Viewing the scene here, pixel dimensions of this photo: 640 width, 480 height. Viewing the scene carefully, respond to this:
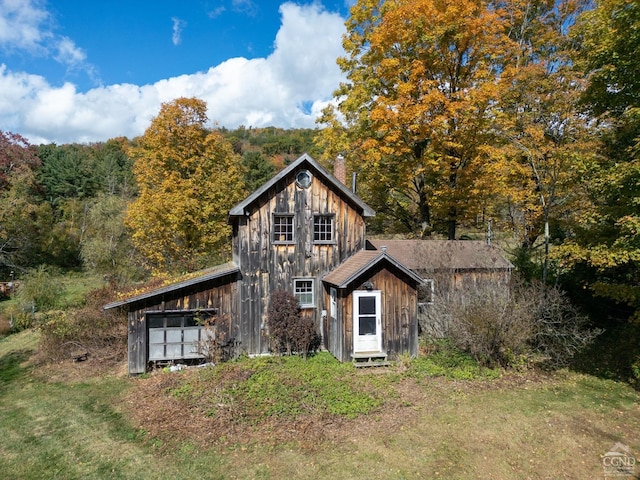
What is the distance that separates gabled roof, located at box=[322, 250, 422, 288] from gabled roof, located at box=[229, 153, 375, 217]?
7.51ft

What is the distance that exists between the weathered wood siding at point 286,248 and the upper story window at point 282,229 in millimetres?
187

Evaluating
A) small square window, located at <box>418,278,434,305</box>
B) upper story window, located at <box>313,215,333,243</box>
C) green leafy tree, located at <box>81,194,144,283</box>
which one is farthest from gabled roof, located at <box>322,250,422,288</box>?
green leafy tree, located at <box>81,194,144,283</box>

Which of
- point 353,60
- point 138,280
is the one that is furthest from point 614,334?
point 138,280

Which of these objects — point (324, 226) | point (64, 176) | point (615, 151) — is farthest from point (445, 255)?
point (64, 176)

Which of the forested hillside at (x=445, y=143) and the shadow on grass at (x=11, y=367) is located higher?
the forested hillside at (x=445, y=143)

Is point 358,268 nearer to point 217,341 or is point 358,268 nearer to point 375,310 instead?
point 375,310

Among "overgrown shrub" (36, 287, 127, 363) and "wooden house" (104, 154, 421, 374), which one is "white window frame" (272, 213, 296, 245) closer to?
"wooden house" (104, 154, 421, 374)

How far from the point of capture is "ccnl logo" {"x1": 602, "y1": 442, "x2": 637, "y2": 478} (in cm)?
753

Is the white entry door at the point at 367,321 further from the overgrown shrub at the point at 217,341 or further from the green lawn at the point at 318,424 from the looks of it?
the overgrown shrub at the point at 217,341

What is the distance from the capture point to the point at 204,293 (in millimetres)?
Answer: 14648

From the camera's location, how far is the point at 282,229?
51.3ft

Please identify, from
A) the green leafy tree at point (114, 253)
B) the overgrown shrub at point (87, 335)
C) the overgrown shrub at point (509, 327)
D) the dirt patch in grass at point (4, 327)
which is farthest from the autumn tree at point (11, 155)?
the overgrown shrub at point (509, 327)

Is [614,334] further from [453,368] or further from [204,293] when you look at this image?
[204,293]

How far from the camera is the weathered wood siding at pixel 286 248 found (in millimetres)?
15164
